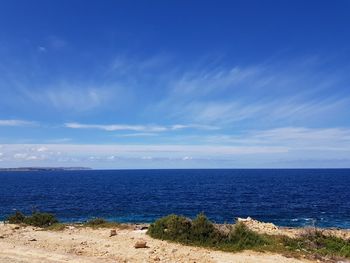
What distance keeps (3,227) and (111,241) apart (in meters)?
10.8

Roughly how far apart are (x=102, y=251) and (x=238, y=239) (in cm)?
812

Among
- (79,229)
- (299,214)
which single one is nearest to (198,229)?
(79,229)

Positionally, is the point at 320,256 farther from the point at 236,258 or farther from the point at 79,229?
the point at 79,229

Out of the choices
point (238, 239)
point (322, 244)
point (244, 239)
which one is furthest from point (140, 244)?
point (322, 244)

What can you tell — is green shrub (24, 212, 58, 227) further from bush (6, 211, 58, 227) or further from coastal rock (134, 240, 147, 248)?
coastal rock (134, 240, 147, 248)

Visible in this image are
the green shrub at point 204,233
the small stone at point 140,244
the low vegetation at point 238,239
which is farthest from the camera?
the green shrub at point 204,233

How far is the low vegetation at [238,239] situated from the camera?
21.2 metres

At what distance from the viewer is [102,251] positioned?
2030 centimetres

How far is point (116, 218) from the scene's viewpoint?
2015 inches

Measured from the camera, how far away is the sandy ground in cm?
1861

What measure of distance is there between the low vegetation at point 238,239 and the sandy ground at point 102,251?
1020 millimetres

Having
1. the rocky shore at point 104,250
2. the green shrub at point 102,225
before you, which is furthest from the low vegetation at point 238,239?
the green shrub at point 102,225

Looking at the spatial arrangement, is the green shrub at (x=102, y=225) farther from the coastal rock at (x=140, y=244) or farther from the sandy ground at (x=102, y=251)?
the coastal rock at (x=140, y=244)

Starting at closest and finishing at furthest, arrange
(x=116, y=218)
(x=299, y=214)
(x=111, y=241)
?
(x=111, y=241), (x=116, y=218), (x=299, y=214)
